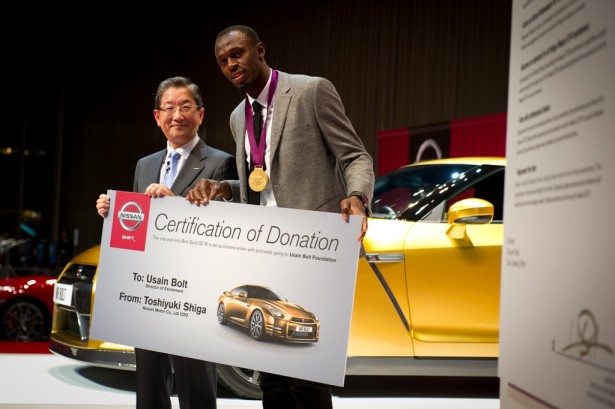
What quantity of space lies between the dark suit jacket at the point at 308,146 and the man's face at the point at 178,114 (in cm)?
46

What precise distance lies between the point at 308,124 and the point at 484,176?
6.80ft

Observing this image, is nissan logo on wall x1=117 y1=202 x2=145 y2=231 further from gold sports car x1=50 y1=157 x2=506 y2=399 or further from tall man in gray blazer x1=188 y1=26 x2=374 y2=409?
gold sports car x1=50 y1=157 x2=506 y2=399

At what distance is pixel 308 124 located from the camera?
264 centimetres

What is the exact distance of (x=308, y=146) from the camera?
2.64m

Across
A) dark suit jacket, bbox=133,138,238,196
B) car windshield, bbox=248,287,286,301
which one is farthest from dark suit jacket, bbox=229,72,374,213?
dark suit jacket, bbox=133,138,238,196

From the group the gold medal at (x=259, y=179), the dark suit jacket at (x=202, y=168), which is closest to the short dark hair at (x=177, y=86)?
the dark suit jacket at (x=202, y=168)

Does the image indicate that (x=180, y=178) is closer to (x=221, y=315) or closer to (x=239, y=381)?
(x=221, y=315)

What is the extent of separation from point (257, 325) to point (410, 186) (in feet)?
7.24

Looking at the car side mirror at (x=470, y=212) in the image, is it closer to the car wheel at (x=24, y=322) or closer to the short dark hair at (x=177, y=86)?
the short dark hair at (x=177, y=86)

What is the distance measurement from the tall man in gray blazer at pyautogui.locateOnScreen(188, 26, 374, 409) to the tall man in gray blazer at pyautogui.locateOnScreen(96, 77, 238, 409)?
0.30m

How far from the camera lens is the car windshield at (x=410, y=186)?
4.44m

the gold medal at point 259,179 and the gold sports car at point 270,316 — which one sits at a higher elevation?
the gold medal at point 259,179

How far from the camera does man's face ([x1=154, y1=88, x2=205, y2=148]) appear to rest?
117 inches

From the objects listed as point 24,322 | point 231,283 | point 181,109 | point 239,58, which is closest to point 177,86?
point 181,109
